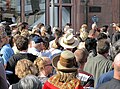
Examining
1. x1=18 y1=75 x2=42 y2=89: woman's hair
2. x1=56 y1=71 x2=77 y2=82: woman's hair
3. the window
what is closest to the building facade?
the window

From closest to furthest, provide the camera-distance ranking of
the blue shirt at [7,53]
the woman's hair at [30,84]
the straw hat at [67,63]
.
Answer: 1. the woman's hair at [30,84]
2. the straw hat at [67,63]
3. the blue shirt at [7,53]

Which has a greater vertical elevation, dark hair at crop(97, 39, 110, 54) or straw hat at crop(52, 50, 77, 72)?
straw hat at crop(52, 50, 77, 72)

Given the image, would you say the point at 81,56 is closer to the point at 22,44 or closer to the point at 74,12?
the point at 22,44

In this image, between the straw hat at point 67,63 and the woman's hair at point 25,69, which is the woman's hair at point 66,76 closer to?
the straw hat at point 67,63

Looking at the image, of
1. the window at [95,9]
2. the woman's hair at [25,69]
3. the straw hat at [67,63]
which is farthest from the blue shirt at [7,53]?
the window at [95,9]

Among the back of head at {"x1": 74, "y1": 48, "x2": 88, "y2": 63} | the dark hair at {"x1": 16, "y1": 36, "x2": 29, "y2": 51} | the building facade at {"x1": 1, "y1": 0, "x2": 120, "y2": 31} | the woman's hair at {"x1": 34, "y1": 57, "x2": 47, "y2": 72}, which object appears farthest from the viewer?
the building facade at {"x1": 1, "y1": 0, "x2": 120, "y2": 31}

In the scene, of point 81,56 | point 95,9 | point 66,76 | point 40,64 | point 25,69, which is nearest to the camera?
point 66,76

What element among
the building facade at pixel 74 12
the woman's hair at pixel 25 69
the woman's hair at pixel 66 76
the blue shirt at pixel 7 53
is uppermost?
the woman's hair at pixel 66 76

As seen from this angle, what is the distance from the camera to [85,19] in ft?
68.2

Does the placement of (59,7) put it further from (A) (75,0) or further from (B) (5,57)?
(B) (5,57)

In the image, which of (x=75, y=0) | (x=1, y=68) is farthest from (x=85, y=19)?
(x=1, y=68)

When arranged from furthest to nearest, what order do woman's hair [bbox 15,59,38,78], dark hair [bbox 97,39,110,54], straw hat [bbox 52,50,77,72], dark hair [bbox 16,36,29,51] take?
dark hair [bbox 16,36,29,51] < dark hair [bbox 97,39,110,54] < woman's hair [bbox 15,59,38,78] < straw hat [bbox 52,50,77,72]

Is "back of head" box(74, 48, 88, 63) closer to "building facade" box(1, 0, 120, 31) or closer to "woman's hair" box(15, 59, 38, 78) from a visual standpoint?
"woman's hair" box(15, 59, 38, 78)

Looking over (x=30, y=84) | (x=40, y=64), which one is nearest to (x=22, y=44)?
(x=40, y=64)
